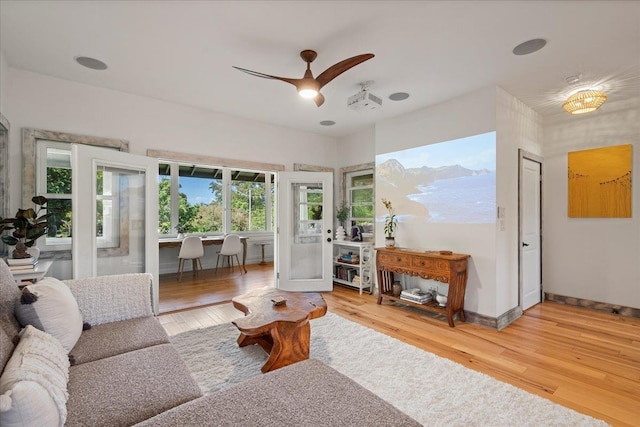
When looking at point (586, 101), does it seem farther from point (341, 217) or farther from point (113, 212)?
point (113, 212)

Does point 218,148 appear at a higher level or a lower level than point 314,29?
lower

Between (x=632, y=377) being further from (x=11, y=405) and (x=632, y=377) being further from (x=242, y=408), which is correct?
(x=11, y=405)

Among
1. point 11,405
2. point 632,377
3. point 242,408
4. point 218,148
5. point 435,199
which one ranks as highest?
point 218,148

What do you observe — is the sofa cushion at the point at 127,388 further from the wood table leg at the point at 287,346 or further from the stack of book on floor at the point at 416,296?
the stack of book on floor at the point at 416,296

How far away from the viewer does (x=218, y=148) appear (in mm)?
4348

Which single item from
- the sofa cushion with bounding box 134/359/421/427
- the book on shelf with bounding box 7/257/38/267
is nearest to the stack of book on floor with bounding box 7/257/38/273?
the book on shelf with bounding box 7/257/38/267

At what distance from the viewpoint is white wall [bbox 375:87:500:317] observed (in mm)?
3385

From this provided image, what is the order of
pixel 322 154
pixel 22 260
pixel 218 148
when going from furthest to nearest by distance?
pixel 322 154, pixel 218 148, pixel 22 260

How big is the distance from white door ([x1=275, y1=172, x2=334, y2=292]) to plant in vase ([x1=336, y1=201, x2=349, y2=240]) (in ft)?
1.19

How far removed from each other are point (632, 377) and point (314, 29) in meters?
3.77

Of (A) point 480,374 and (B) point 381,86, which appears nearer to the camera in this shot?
(A) point 480,374

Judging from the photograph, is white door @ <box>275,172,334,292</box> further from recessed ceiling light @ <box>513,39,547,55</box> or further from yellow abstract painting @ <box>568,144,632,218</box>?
yellow abstract painting @ <box>568,144,632,218</box>

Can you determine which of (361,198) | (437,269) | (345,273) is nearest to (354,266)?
(345,273)

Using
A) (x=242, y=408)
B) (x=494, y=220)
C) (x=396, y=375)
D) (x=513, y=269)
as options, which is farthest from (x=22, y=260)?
(x=513, y=269)
